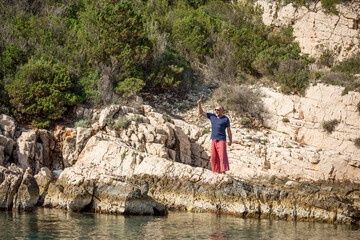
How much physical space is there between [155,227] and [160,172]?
8.90 feet

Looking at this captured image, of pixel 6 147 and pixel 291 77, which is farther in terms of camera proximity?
pixel 291 77

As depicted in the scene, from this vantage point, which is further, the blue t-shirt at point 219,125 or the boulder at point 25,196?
the blue t-shirt at point 219,125

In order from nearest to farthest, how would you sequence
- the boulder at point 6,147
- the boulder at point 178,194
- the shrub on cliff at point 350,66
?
1. the boulder at point 178,194
2. the boulder at point 6,147
3. the shrub on cliff at point 350,66

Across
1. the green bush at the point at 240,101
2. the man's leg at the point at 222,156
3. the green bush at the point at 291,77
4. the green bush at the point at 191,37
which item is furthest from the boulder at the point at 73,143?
the green bush at the point at 291,77

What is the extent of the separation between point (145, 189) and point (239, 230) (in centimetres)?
264

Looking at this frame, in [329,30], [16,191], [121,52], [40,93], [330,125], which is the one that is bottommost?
[16,191]

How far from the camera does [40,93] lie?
14672mm

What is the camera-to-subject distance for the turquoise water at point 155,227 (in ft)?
26.3

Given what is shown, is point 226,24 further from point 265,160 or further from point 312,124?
point 265,160

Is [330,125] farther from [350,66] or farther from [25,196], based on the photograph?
[25,196]

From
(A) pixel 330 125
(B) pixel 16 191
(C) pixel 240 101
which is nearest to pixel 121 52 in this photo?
(C) pixel 240 101

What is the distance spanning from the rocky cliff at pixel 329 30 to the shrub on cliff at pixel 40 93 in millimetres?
13985

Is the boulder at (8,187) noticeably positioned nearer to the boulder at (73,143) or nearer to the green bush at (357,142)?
the boulder at (73,143)

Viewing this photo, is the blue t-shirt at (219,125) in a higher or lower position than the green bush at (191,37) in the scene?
lower
